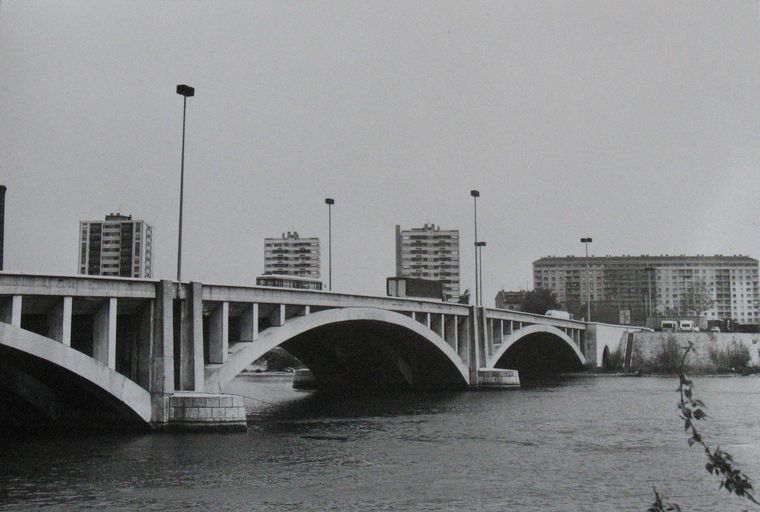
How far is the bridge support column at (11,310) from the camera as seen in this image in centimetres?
2922

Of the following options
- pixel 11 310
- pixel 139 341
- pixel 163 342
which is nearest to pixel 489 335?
pixel 139 341

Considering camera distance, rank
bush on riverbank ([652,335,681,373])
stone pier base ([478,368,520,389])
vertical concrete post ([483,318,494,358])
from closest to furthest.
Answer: stone pier base ([478,368,520,389]) < vertical concrete post ([483,318,494,358]) < bush on riverbank ([652,335,681,373])

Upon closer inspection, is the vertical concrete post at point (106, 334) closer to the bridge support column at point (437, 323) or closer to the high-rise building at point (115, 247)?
the bridge support column at point (437, 323)

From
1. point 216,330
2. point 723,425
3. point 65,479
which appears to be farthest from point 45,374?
point 723,425

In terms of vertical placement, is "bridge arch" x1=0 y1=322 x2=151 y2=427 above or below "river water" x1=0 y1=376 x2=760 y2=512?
above

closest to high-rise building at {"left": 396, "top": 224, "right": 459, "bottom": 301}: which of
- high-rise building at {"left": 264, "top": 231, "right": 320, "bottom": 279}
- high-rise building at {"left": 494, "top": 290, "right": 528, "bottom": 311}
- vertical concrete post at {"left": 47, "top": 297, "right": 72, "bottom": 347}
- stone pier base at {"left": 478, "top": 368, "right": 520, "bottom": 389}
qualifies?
high-rise building at {"left": 494, "top": 290, "right": 528, "bottom": 311}

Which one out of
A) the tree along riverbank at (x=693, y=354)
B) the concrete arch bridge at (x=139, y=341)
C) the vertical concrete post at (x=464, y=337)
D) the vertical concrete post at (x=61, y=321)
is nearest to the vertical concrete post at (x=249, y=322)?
the concrete arch bridge at (x=139, y=341)

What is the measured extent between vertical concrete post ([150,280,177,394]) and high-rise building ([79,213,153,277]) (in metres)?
100.0

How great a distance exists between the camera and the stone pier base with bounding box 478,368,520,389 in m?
71.9

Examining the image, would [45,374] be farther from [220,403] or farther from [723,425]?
[723,425]

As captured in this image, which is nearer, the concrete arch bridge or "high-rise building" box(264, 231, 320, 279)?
the concrete arch bridge

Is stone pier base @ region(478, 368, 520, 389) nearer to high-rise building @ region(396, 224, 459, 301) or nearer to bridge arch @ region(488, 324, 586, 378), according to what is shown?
bridge arch @ region(488, 324, 586, 378)

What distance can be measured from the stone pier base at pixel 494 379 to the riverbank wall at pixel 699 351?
34.8 m

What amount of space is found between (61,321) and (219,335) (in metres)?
9.55
